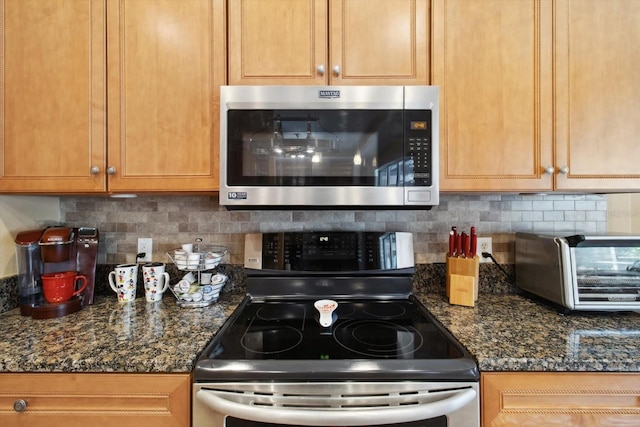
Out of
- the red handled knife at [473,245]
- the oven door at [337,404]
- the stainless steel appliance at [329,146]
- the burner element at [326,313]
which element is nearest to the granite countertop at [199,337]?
the oven door at [337,404]

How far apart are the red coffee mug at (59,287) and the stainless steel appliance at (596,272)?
1880 mm

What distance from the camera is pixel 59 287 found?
3.67ft

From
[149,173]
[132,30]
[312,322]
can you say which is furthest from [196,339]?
[132,30]

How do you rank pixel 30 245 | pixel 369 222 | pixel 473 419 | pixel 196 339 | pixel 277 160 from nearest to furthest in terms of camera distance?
1. pixel 473 419
2. pixel 196 339
3. pixel 277 160
4. pixel 30 245
5. pixel 369 222

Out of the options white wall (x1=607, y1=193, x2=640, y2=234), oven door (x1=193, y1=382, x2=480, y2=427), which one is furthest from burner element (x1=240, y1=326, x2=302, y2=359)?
white wall (x1=607, y1=193, x2=640, y2=234)

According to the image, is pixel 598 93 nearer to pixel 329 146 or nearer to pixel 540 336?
pixel 540 336

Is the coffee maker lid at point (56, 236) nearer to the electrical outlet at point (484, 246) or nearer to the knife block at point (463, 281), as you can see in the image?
the knife block at point (463, 281)

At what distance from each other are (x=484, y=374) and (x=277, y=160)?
3.00 ft

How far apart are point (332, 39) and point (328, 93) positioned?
231mm

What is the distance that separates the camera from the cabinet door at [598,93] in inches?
42.1

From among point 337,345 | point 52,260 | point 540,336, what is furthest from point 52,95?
point 540,336

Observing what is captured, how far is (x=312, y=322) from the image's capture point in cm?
108

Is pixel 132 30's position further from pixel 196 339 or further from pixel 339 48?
pixel 196 339

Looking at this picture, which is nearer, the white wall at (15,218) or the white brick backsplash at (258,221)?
the white wall at (15,218)
